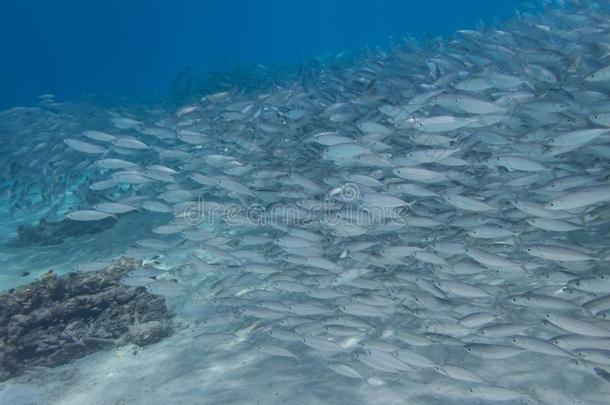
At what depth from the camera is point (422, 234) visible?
6453 mm

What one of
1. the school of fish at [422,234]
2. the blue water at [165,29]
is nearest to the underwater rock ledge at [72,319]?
the school of fish at [422,234]

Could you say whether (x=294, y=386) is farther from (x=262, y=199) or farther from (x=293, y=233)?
(x=262, y=199)

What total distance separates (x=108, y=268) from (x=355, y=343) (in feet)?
15.6

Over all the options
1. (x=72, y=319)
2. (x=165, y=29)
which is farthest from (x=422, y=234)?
(x=165, y=29)

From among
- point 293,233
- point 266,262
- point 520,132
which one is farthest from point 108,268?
point 520,132

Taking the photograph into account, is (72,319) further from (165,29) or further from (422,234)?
(165,29)

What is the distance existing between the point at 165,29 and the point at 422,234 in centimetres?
14557

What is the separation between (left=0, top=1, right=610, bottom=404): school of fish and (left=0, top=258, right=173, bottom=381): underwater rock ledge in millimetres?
730

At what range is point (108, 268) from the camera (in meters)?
8.02

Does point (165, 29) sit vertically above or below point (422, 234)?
above

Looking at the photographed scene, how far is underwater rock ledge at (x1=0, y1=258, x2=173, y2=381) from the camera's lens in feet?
21.7

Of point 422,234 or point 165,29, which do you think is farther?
point 165,29

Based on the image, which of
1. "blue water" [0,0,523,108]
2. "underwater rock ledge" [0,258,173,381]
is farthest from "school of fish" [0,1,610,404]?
"blue water" [0,0,523,108]

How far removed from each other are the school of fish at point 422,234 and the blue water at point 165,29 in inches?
3328
